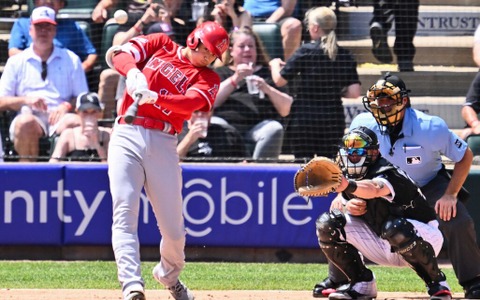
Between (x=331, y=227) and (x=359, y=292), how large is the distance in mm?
516

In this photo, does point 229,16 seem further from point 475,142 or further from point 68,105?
point 475,142

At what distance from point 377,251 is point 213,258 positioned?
2.89 meters

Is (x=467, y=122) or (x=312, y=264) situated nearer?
(x=312, y=264)

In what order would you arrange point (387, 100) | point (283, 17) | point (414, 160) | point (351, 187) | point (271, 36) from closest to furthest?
1. point (351, 187)
2. point (387, 100)
3. point (414, 160)
4. point (271, 36)
5. point (283, 17)

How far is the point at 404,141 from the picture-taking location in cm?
703

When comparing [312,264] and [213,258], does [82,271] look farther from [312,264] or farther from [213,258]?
[312,264]

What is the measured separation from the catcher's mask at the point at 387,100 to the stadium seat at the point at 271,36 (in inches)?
142

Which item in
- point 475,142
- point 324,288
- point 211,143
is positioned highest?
point 475,142

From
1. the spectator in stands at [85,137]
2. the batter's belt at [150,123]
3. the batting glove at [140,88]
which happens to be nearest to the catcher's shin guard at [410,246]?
the batter's belt at [150,123]

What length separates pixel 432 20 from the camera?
11688mm

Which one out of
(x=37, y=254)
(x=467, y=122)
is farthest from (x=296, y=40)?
(x=37, y=254)

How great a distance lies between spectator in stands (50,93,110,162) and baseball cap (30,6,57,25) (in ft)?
3.03

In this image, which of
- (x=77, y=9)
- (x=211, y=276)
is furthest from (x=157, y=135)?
(x=77, y=9)

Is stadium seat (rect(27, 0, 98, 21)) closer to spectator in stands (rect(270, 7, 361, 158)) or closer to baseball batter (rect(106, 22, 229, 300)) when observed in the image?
spectator in stands (rect(270, 7, 361, 158))
